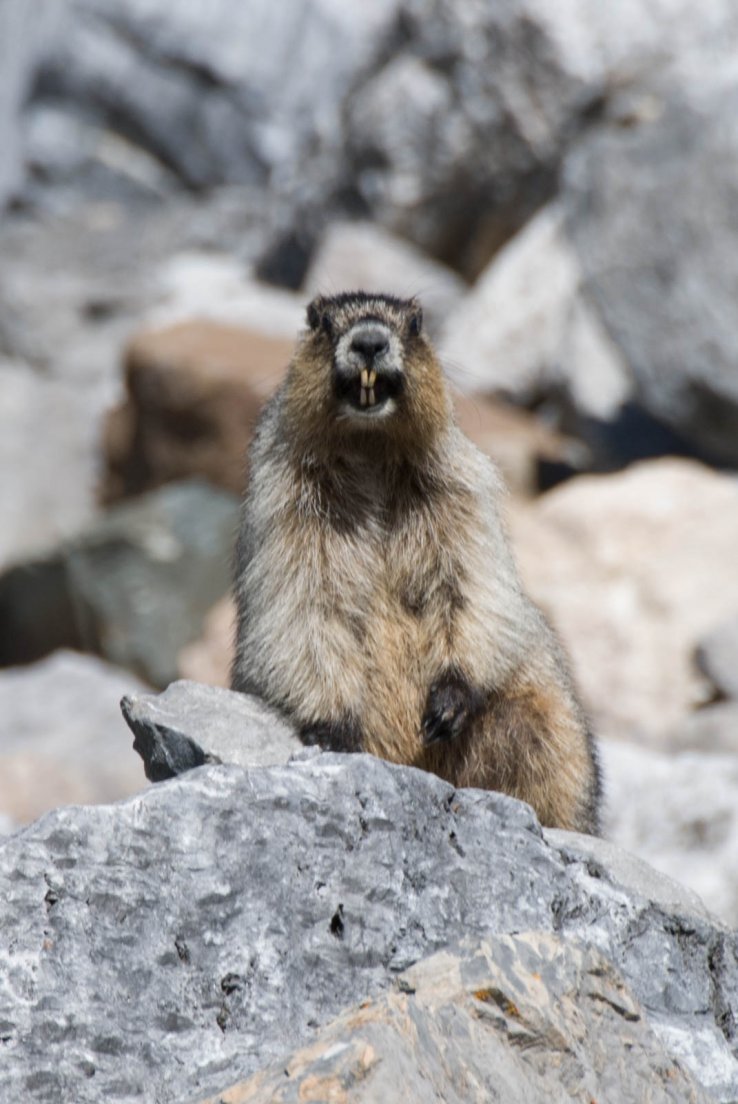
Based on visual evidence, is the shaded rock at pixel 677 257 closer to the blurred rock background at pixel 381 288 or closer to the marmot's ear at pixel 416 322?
the blurred rock background at pixel 381 288

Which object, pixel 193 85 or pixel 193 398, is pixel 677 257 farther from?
pixel 193 85

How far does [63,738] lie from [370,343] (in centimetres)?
756

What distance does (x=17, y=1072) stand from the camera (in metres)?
4.64

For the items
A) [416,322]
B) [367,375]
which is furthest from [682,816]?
[367,375]

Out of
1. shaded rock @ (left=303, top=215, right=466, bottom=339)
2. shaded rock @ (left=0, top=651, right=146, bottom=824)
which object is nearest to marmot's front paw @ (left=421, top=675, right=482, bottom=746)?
shaded rock @ (left=0, top=651, right=146, bottom=824)

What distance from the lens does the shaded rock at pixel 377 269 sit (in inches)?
719

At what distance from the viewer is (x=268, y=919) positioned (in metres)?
5.06

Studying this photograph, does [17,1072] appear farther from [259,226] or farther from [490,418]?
[259,226]

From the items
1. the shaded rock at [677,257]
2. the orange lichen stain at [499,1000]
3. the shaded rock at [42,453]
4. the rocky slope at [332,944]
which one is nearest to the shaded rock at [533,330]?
the shaded rock at [677,257]

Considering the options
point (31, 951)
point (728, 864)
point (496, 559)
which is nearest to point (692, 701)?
point (728, 864)

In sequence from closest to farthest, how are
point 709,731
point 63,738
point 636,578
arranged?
point 709,731
point 63,738
point 636,578

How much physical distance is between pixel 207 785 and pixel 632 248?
11113 mm

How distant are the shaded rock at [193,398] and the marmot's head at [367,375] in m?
10.1

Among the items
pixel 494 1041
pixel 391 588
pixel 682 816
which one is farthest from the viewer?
pixel 682 816
